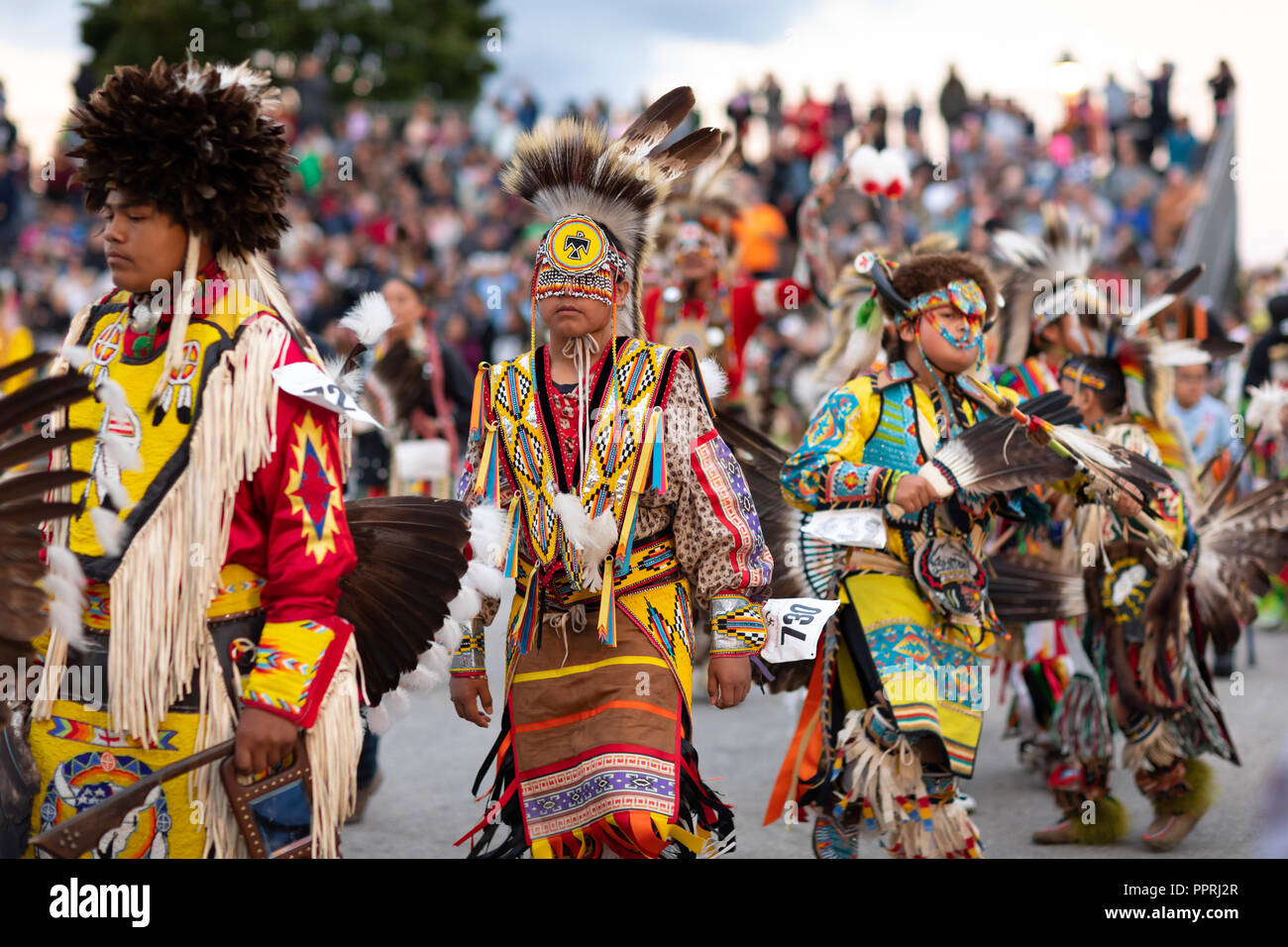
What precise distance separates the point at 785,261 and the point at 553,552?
1573cm

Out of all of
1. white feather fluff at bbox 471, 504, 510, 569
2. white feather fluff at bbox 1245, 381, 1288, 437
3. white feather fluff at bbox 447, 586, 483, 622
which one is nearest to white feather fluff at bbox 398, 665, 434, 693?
white feather fluff at bbox 447, 586, 483, 622

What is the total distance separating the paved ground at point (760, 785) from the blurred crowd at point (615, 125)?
8553mm

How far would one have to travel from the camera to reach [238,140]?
3145mm

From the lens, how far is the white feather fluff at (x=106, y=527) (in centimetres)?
287

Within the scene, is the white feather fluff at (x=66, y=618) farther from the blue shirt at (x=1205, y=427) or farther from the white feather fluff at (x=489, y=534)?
the blue shirt at (x=1205, y=427)

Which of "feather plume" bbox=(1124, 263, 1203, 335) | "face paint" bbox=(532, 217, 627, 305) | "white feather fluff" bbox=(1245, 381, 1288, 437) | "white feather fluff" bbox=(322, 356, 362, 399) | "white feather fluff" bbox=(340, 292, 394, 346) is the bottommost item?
"white feather fluff" bbox=(322, 356, 362, 399)

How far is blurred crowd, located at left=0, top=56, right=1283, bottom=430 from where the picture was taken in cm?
1769

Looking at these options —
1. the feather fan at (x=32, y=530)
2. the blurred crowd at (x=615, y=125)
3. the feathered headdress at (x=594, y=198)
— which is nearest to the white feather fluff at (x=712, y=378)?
the feathered headdress at (x=594, y=198)

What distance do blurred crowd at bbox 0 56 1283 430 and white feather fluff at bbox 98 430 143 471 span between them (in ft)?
43.9

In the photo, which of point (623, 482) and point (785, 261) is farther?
point (785, 261)

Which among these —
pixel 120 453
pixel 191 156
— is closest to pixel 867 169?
pixel 191 156

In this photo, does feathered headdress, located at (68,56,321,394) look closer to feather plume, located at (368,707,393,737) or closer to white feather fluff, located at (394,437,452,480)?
feather plume, located at (368,707,393,737)
